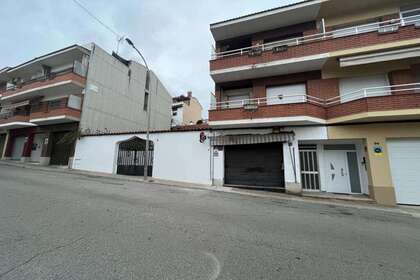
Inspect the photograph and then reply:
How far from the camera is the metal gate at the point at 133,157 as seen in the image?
1323cm

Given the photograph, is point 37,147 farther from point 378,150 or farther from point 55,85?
point 378,150

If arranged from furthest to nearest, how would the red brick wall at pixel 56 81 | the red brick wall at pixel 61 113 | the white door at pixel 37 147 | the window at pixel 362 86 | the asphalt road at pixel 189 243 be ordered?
the white door at pixel 37 147, the red brick wall at pixel 56 81, the red brick wall at pixel 61 113, the window at pixel 362 86, the asphalt road at pixel 189 243

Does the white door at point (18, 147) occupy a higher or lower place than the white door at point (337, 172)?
higher

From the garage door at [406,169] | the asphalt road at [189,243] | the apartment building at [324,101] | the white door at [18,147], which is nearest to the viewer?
the asphalt road at [189,243]

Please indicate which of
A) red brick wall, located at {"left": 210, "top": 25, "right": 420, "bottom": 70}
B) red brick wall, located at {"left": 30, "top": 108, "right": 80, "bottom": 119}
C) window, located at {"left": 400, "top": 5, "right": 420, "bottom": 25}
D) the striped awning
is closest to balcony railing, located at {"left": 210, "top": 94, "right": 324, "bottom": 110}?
the striped awning

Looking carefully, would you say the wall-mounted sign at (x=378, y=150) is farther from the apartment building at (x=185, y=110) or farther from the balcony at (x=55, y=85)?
the apartment building at (x=185, y=110)

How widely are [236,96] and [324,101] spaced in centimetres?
511

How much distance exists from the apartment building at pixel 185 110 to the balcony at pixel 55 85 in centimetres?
1524

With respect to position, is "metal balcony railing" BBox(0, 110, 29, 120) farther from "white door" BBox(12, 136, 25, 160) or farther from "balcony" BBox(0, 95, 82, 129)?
"white door" BBox(12, 136, 25, 160)

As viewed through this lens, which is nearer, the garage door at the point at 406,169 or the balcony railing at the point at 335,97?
the garage door at the point at 406,169

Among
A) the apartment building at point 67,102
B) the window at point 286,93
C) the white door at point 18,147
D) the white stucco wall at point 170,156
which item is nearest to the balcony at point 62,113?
the apartment building at point 67,102

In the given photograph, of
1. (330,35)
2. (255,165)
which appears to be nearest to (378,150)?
(255,165)

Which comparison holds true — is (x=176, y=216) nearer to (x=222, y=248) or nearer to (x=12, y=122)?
(x=222, y=248)

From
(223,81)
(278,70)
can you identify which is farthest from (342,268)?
(223,81)
